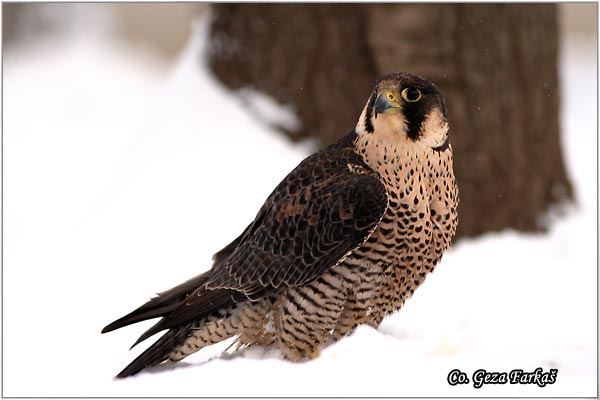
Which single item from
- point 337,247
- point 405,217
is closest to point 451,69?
point 405,217

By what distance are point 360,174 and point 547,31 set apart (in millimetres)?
3761

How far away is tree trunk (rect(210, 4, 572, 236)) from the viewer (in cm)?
609

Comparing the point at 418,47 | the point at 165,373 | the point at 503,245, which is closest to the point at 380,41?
the point at 418,47

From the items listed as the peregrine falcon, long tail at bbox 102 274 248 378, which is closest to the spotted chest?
the peregrine falcon

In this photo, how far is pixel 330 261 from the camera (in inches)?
131

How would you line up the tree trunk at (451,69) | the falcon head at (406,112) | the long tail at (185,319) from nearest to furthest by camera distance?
the falcon head at (406,112), the long tail at (185,319), the tree trunk at (451,69)

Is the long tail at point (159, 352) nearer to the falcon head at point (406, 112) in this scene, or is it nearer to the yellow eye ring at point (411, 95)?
the falcon head at point (406, 112)

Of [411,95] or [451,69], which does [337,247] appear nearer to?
[411,95]

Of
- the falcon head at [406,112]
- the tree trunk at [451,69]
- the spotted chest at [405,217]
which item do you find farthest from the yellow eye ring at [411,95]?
the tree trunk at [451,69]

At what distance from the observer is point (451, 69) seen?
20.0ft

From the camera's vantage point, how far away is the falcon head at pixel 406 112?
3.16m

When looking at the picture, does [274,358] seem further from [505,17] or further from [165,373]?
[505,17]

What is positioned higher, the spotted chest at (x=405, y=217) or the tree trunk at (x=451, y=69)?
the tree trunk at (x=451, y=69)

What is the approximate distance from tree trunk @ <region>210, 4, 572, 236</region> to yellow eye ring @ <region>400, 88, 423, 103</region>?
2.92 meters
